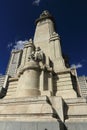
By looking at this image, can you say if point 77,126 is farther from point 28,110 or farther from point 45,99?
point 28,110

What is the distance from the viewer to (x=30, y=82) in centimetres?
935

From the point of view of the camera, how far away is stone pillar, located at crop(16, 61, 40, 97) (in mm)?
8914

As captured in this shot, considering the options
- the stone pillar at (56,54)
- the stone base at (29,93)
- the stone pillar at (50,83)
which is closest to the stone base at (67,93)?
the stone pillar at (50,83)

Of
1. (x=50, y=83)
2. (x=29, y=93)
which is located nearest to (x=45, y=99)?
(x=29, y=93)

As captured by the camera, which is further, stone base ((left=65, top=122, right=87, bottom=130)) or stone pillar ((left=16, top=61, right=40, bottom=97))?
stone pillar ((left=16, top=61, right=40, bottom=97))

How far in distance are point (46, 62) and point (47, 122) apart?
6974mm

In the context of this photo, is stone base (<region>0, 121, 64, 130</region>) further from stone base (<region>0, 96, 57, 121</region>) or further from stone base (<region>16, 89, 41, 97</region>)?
stone base (<region>16, 89, 41, 97</region>)

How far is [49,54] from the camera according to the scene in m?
13.3

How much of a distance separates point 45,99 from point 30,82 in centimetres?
258

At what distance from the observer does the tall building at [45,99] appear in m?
6.28

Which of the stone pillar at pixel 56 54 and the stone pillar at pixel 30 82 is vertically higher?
the stone pillar at pixel 56 54

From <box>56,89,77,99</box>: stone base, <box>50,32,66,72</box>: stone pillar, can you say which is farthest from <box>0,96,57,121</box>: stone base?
<box>50,32,66,72</box>: stone pillar

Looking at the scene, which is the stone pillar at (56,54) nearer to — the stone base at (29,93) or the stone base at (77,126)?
the stone base at (29,93)

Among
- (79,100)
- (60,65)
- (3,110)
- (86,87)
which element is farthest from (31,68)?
(86,87)
